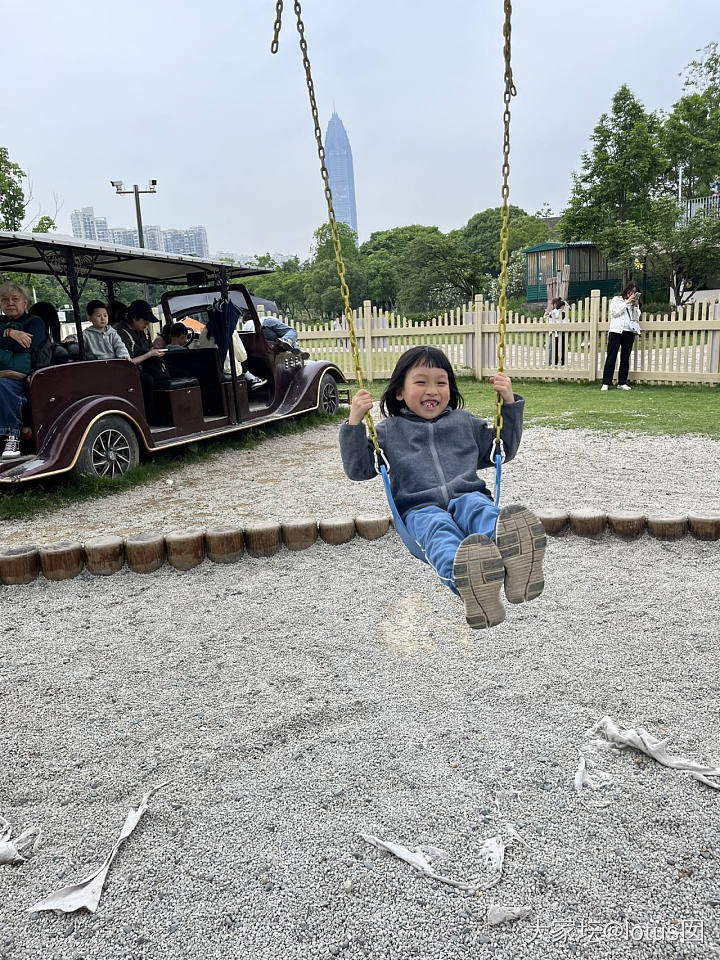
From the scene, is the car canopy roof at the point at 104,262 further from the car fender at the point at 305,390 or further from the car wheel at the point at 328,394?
the car wheel at the point at 328,394

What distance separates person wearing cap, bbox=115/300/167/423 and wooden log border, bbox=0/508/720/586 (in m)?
3.37

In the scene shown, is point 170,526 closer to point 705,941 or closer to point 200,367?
point 200,367

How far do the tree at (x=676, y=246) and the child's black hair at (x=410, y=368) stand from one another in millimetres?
30332

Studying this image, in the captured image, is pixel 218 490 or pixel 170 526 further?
pixel 218 490

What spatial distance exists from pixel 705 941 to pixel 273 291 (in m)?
77.8

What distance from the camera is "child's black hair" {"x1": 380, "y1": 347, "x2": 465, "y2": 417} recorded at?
327 cm

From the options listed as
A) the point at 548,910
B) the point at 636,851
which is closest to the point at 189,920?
the point at 548,910

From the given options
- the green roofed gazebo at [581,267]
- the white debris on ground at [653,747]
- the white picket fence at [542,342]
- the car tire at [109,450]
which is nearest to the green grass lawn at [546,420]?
the car tire at [109,450]

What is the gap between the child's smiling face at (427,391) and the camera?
3271mm

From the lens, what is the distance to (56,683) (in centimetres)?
313

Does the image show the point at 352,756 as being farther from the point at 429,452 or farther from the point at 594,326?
the point at 594,326

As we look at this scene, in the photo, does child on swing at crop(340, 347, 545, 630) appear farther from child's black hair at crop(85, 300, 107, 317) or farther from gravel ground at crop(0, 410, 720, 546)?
child's black hair at crop(85, 300, 107, 317)

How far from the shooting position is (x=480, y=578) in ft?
8.17

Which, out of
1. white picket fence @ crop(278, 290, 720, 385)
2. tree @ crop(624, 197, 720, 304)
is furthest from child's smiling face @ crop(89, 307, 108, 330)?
tree @ crop(624, 197, 720, 304)
